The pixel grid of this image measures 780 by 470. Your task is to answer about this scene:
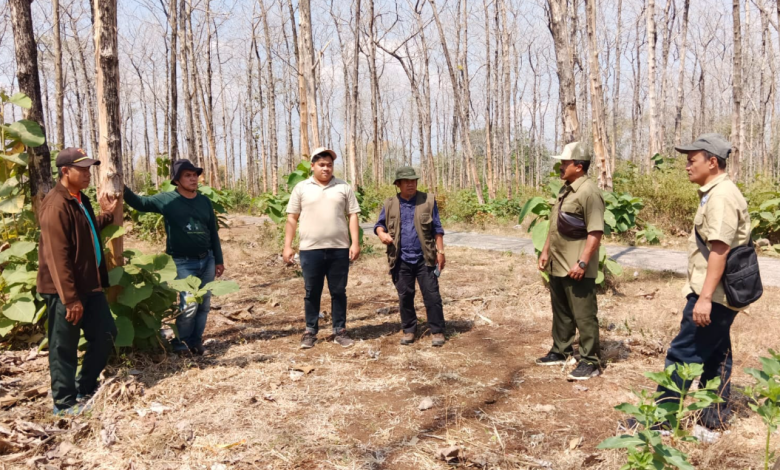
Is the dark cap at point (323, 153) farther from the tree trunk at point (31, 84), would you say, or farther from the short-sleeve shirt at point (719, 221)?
the short-sleeve shirt at point (719, 221)

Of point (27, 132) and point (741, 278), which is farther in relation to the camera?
point (27, 132)

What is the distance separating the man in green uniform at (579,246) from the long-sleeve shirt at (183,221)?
2980 millimetres

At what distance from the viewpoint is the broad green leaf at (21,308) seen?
12.6 ft

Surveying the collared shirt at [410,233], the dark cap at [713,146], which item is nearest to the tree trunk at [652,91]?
the collared shirt at [410,233]

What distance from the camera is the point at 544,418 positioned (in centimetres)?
333

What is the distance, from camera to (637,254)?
8.67 meters

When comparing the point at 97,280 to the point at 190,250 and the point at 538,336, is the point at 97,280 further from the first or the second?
the point at 538,336

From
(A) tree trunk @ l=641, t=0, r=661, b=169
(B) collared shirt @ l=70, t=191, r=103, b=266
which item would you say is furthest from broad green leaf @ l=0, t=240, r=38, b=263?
(A) tree trunk @ l=641, t=0, r=661, b=169

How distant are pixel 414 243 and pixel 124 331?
2.55m

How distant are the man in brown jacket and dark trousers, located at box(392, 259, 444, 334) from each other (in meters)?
2.49

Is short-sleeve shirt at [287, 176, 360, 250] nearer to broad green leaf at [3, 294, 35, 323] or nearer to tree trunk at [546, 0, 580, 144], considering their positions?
broad green leaf at [3, 294, 35, 323]

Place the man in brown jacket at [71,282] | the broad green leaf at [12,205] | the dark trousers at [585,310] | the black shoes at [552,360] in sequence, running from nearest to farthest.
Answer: the man in brown jacket at [71,282], the dark trousers at [585,310], the broad green leaf at [12,205], the black shoes at [552,360]

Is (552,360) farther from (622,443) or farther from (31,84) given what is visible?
(31,84)

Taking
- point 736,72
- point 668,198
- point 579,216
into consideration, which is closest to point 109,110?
point 579,216
